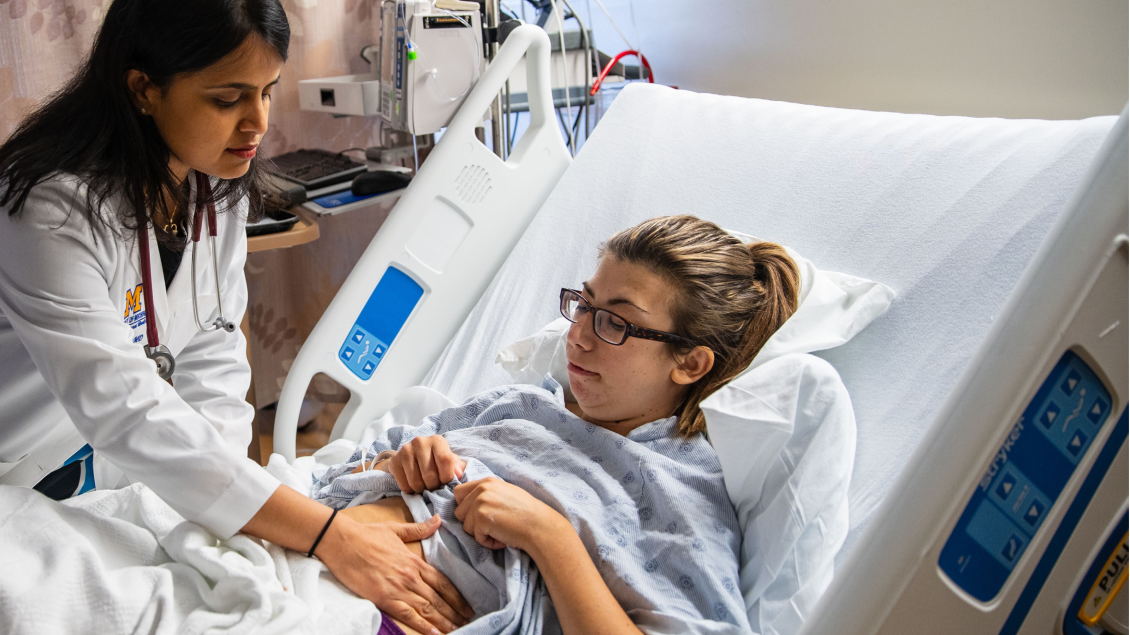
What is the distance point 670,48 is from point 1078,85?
1.26m

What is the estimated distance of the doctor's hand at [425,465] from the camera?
1.31 m

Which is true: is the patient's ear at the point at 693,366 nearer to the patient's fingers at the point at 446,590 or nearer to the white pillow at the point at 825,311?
the white pillow at the point at 825,311

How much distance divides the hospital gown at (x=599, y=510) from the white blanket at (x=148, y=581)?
0.59ft

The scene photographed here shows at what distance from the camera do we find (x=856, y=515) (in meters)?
1.21

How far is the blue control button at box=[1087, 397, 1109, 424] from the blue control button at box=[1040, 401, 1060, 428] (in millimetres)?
34

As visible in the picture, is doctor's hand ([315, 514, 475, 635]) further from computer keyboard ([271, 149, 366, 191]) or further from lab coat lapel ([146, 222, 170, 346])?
computer keyboard ([271, 149, 366, 191])

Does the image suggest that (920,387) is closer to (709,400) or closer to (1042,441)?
(709,400)

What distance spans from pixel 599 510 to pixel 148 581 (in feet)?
2.01

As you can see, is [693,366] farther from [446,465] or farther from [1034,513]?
[1034,513]

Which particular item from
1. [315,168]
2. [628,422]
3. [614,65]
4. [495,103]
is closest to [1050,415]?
[628,422]

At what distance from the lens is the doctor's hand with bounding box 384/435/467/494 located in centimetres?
131

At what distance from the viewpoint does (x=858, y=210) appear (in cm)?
153

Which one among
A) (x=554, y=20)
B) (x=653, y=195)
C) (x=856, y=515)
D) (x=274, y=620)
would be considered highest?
(x=554, y=20)

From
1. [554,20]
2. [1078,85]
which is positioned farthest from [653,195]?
[554,20]
